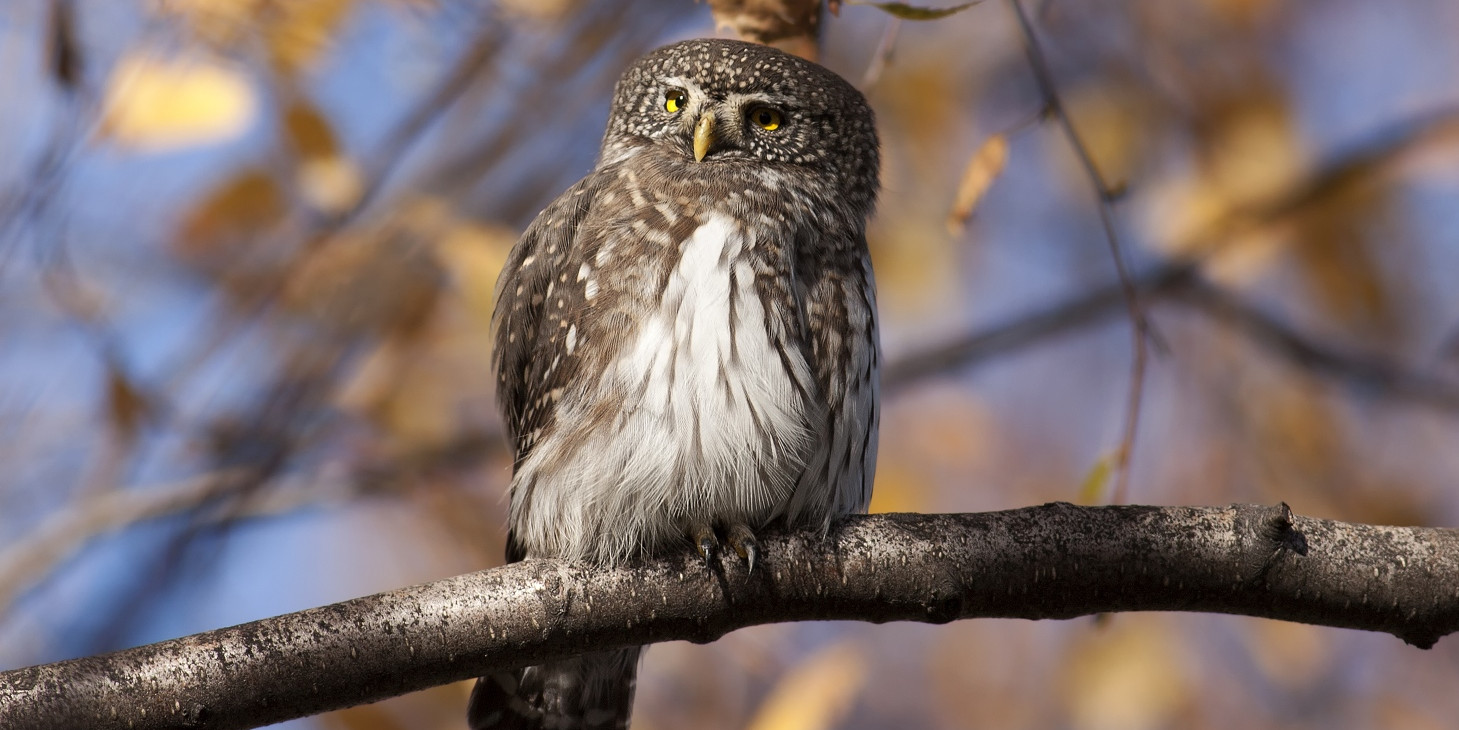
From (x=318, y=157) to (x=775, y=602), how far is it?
7.02 feet

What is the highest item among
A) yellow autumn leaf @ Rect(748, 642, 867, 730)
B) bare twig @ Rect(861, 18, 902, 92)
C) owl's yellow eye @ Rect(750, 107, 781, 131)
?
owl's yellow eye @ Rect(750, 107, 781, 131)

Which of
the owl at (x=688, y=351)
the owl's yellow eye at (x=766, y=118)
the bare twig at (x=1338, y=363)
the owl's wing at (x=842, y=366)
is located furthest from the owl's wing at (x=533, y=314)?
the bare twig at (x=1338, y=363)

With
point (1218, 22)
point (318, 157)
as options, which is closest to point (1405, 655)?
point (1218, 22)

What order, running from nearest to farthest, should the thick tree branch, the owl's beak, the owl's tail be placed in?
the thick tree branch < the owl's tail < the owl's beak

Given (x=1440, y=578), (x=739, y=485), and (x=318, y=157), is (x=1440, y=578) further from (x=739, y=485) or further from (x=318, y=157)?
(x=318, y=157)

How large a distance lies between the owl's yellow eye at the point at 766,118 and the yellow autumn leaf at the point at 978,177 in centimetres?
90

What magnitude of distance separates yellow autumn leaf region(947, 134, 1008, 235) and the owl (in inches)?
18.0

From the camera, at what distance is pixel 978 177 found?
2623 mm

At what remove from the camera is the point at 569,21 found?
358cm

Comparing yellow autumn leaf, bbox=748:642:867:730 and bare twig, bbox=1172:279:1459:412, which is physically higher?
bare twig, bbox=1172:279:1459:412

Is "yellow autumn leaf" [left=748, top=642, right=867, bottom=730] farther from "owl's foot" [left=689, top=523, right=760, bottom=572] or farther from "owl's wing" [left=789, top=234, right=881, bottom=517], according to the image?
"owl's foot" [left=689, top=523, right=760, bottom=572]

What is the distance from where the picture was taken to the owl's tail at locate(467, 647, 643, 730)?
123 inches

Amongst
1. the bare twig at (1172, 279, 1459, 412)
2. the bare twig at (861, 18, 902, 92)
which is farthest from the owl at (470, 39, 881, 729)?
the bare twig at (1172, 279, 1459, 412)

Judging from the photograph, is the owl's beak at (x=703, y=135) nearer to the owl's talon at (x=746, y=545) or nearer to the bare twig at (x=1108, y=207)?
the bare twig at (x=1108, y=207)
